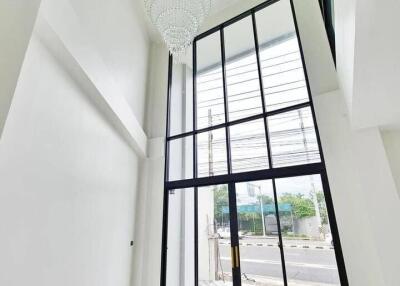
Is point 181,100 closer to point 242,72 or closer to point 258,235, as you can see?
point 242,72

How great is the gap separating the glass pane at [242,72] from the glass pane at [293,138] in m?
0.50

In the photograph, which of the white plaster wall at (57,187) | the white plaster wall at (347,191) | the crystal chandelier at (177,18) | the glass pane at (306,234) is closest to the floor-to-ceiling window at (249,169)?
the glass pane at (306,234)

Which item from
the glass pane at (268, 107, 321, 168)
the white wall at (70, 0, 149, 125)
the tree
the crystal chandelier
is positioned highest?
the white wall at (70, 0, 149, 125)

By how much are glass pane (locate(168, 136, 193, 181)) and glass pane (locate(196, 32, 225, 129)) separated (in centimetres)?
49

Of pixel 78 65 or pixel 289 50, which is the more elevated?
pixel 289 50

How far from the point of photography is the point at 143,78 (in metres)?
5.59

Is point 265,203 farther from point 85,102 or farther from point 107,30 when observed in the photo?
point 107,30

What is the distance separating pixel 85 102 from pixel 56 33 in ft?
3.43

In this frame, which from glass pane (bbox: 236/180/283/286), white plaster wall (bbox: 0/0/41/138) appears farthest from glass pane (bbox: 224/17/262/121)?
white plaster wall (bbox: 0/0/41/138)

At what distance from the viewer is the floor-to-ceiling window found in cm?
337

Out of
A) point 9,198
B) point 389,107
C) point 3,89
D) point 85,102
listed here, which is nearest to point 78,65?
point 85,102

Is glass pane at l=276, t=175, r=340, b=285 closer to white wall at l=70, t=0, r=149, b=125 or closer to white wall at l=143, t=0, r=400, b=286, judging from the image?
white wall at l=143, t=0, r=400, b=286

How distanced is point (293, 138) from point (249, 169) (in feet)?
2.90

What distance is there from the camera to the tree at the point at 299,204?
3.39 metres
